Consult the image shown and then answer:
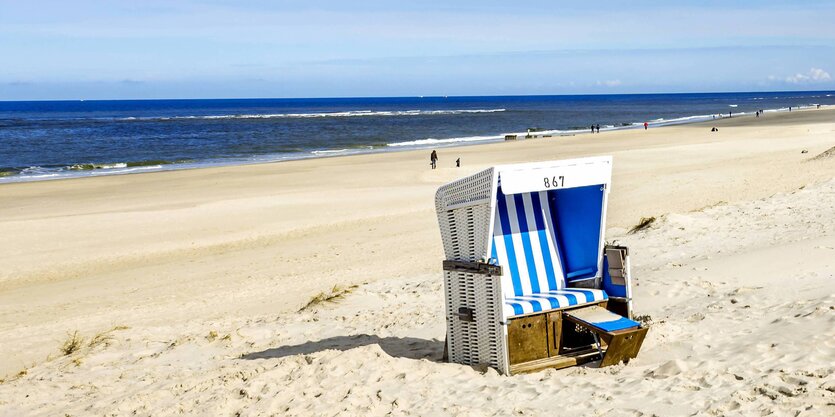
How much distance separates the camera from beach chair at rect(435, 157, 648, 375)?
6.12 meters

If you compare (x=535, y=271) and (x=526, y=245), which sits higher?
(x=526, y=245)

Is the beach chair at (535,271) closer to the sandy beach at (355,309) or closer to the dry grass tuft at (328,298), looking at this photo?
the sandy beach at (355,309)

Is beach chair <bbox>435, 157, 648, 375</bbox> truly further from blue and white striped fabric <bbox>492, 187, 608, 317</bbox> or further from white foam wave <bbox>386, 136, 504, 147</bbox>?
white foam wave <bbox>386, 136, 504, 147</bbox>

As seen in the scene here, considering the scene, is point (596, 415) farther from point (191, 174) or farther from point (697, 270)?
point (191, 174)

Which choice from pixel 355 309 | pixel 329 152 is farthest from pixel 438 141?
pixel 355 309

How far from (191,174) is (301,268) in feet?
70.7

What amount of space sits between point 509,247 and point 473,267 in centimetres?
71

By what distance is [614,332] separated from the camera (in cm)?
599

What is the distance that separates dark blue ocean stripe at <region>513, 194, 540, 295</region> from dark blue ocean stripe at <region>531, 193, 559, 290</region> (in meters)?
0.11

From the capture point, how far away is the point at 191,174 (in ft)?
110

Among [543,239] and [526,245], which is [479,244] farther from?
[543,239]

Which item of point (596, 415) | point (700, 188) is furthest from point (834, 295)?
point (700, 188)

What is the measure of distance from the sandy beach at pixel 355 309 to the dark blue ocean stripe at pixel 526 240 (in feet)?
3.04

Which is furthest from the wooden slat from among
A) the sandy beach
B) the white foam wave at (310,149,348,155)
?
the white foam wave at (310,149,348,155)
